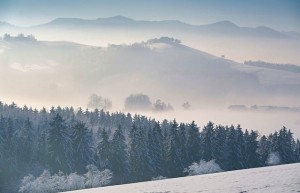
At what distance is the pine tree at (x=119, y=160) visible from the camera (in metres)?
105

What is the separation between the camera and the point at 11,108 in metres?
199

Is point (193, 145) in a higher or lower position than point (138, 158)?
higher

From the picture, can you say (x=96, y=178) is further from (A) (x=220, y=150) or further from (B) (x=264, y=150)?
(B) (x=264, y=150)

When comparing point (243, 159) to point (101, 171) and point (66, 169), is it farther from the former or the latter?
point (66, 169)

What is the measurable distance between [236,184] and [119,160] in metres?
64.0

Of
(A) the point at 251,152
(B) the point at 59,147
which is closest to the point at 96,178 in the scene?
(B) the point at 59,147

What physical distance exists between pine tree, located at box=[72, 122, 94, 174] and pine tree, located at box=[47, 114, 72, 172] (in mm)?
1437

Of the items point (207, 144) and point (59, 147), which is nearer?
point (59, 147)

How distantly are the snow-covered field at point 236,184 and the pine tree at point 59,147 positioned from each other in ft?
178

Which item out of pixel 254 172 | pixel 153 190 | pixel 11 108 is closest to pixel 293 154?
pixel 254 172

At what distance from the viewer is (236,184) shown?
45875 millimetres

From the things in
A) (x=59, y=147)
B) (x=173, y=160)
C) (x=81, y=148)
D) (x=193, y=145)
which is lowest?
(x=173, y=160)

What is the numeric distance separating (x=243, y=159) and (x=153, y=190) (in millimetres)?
73867

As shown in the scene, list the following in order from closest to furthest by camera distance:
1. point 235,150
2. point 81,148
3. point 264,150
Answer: point 81,148
point 235,150
point 264,150
